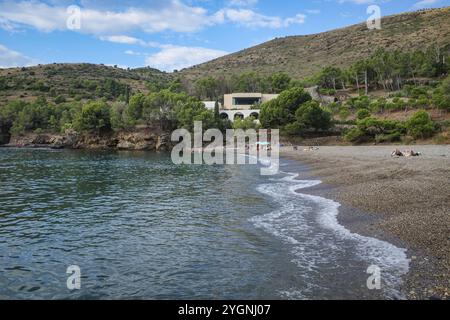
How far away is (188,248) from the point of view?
1548 cm

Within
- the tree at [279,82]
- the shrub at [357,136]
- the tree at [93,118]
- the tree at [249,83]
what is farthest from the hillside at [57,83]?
the shrub at [357,136]

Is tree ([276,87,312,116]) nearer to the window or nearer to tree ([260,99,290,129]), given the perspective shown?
tree ([260,99,290,129])

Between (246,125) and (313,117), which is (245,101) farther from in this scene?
(313,117)

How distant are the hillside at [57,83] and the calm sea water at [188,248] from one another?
13230 centimetres

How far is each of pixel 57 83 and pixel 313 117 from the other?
12800 centimetres

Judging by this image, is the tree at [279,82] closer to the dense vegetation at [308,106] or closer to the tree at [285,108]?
the dense vegetation at [308,106]

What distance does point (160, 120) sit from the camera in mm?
104188

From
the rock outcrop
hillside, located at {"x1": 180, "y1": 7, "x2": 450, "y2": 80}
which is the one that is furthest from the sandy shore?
hillside, located at {"x1": 180, "y1": 7, "x2": 450, "y2": 80}

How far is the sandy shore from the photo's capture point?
1135cm

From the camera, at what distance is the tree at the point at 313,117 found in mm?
80500

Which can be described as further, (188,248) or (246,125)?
(246,125)

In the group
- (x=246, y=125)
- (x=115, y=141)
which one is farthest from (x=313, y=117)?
(x=115, y=141)

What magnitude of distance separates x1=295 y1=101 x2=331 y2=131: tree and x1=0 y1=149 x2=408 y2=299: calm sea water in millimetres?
53902

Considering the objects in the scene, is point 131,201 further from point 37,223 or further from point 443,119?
point 443,119
